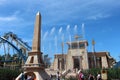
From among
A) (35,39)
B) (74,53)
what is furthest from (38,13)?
(74,53)

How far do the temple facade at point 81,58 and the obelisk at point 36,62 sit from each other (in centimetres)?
2074

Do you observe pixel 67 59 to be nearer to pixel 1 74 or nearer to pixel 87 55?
pixel 87 55

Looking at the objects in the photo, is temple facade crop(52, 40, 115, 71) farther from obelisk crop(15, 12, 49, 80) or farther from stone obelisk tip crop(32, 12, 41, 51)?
stone obelisk tip crop(32, 12, 41, 51)

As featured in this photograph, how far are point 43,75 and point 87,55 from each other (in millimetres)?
22187

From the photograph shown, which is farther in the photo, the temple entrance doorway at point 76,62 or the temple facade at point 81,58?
the temple entrance doorway at point 76,62

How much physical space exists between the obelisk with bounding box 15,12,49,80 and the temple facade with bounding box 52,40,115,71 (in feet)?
68.0

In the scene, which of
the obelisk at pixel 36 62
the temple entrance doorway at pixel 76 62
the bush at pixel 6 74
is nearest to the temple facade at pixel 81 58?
the temple entrance doorway at pixel 76 62

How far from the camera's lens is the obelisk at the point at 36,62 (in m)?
22.7

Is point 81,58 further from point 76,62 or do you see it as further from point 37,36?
point 37,36

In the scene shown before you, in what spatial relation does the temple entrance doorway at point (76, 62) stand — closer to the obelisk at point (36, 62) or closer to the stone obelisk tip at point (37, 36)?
the obelisk at point (36, 62)

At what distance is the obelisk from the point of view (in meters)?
22.7

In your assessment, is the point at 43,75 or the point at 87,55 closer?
the point at 43,75

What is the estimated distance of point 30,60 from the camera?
2356 cm

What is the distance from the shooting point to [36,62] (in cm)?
2286
